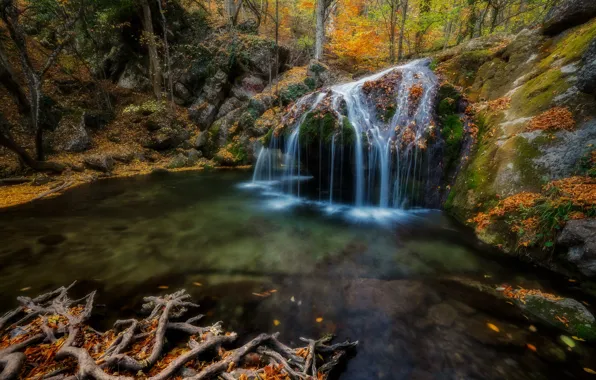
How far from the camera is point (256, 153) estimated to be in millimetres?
16281

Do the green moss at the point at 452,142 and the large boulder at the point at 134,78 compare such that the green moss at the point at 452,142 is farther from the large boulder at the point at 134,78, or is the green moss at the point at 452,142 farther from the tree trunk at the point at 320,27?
the large boulder at the point at 134,78

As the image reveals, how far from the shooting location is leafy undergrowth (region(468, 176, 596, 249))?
14.8 ft

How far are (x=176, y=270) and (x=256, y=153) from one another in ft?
40.0

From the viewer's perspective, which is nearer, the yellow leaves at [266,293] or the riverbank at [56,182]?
the yellow leaves at [266,293]

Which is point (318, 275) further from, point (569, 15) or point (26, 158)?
point (26, 158)

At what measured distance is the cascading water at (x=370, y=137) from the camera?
845cm

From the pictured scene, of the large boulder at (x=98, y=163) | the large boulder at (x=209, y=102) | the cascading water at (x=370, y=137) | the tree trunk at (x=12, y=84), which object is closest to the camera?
the cascading water at (x=370, y=137)

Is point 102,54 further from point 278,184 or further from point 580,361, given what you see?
point 580,361

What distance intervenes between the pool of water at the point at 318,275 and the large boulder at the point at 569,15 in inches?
288

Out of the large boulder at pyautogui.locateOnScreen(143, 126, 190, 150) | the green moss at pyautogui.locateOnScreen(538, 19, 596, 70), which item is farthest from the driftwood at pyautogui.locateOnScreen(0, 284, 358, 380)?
the large boulder at pyautogui.locateOnScreen(143, 126, 190, 150)

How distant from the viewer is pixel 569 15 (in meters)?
7.83

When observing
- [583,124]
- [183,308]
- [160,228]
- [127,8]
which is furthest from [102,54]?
[583,124]

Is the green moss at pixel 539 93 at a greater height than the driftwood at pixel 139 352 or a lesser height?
greater

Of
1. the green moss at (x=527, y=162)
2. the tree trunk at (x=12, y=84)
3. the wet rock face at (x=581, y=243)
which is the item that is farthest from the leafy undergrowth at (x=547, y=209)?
the tree trunk at (x=12, y=84)
